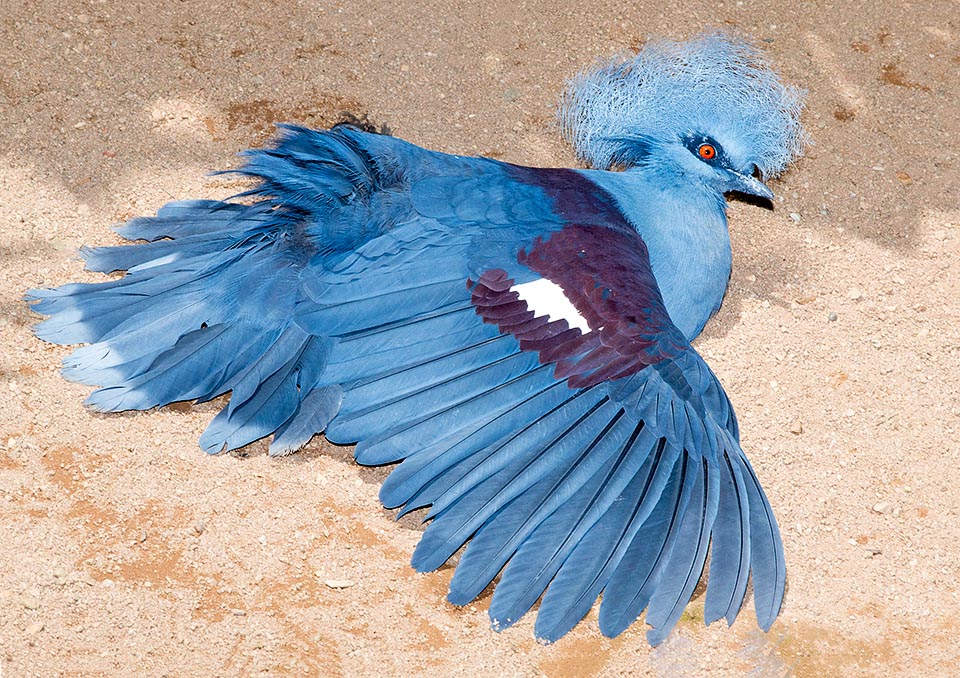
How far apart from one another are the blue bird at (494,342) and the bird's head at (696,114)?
0.4 inches

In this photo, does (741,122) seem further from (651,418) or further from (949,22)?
Result: (949,22)

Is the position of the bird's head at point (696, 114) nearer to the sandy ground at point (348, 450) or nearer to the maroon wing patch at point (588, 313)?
the sandy ground at point (348, 450)

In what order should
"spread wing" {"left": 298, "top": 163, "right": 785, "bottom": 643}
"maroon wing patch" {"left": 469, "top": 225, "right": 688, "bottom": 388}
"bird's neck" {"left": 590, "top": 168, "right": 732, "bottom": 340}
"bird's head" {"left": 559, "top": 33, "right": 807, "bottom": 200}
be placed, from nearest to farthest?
"spread wing" {"left": 298, "top": 163, "right": 785, "bottom": 643} → "maroon wing patch" {"left": 469, "top": 225, "right": 688, "bottom": 388} → "bird's neck" {"left": 590, "top": 168, "right": 732, "bottom": 340} → "bird's head" {"left": 559, "top": 33, "right": 807, "bottom": 200}

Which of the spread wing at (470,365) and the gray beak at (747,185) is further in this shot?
the gray beak at (747,185)

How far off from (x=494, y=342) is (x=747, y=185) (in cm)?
114

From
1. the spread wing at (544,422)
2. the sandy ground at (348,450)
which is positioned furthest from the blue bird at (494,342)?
the sandy ground at (348,450)

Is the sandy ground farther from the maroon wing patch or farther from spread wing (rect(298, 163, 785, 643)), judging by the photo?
the maroon wing patch

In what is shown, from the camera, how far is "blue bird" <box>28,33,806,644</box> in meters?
2.45

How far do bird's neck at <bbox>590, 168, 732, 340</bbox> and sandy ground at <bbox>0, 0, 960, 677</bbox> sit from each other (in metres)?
0.24

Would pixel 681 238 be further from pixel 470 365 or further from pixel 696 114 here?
pixel 470 365

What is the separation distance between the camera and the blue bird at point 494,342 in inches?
96.3

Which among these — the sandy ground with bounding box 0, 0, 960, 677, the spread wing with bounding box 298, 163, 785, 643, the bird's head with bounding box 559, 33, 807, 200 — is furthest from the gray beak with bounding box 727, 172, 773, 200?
the spread wing with bounding box 298, 163, 785, 643

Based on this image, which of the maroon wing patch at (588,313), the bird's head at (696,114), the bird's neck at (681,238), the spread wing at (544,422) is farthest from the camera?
the bird's head at (696,114)

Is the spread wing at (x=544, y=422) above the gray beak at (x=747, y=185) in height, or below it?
below
